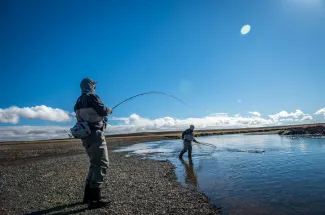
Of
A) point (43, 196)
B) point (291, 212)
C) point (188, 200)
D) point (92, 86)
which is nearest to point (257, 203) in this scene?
point (291, 212)

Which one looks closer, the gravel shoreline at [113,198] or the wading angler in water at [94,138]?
the wading angler in water at [94,138]

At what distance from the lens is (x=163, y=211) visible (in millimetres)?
7078

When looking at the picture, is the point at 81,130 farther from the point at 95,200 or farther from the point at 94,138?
the point at 95,200

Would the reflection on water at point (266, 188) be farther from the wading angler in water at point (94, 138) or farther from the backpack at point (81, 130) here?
the backpack at point (81, 130)

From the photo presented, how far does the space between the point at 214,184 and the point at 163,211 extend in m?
4.98

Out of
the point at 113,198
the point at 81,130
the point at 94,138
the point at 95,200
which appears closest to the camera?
the point at 81,130

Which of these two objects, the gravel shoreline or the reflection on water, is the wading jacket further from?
the reflection on water

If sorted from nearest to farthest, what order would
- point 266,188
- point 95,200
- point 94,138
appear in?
point 94,138
point 95,200
point 266,188

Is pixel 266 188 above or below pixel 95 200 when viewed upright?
below

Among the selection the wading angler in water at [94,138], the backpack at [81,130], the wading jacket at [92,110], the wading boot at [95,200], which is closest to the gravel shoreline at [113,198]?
the wading boot at [95,200]

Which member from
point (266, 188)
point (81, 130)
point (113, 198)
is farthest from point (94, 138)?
point (266, 188)

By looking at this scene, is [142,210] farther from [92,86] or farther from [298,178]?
[298,178]

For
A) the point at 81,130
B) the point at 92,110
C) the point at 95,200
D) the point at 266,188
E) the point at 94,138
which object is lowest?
the point at 266,188

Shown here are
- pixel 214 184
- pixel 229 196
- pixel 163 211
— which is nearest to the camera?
pixel 163 211
